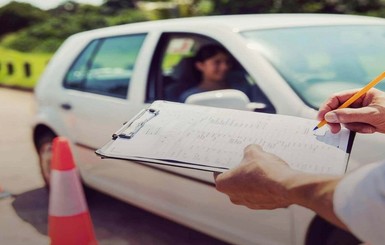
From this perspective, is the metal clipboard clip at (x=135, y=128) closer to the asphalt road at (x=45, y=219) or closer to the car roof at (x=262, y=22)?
the car roof at (x=262, y=22)

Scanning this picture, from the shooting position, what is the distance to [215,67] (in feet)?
12.5

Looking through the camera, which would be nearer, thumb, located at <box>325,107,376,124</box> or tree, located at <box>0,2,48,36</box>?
thumb, located at <box>325,107,376,124</box>

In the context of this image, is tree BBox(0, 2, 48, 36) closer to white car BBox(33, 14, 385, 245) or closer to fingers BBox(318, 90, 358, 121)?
white car BBox(33, 14, 385, 245)

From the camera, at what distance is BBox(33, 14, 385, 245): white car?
118 inches

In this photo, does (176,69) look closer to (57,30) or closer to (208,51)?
(208,51)

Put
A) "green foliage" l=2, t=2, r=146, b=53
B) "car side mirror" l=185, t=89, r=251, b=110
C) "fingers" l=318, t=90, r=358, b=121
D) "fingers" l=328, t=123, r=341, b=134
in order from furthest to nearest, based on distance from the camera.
Result: 1. "green foliage" l=2, t=2, r=146, b=53
2. "car side mirror" l=185, t=89, r=251, b=110
3. "fingers" l=318, t=90, r=358, b=121
4. "fingers" l=328, t=123, r=341, b=134

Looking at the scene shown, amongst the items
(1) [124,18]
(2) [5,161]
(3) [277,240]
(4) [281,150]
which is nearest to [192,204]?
(3) [277,240]

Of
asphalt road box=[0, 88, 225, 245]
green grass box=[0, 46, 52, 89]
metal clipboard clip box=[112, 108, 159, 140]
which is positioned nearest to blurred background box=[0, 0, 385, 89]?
green grass box=[0, 46, 52, 89]

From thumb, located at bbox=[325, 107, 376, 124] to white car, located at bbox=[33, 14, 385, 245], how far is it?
0.94m

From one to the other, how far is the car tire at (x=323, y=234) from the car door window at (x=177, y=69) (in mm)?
925

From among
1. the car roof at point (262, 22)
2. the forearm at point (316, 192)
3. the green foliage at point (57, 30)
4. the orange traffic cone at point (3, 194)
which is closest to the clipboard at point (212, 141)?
the forearm at point (316, 192)

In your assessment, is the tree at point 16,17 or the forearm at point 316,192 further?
the tree at point 16,17

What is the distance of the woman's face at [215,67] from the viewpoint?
368cm

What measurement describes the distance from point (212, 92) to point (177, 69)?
3.88 feet
